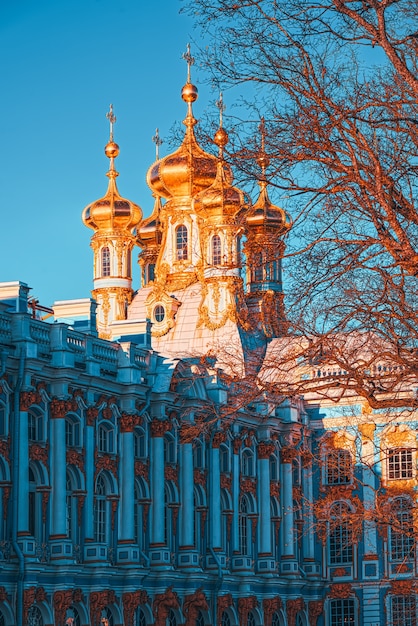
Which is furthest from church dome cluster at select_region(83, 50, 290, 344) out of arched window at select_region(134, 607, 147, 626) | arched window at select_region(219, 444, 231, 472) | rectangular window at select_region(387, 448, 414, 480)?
arched window at select_region(134, 607, 147, 626)

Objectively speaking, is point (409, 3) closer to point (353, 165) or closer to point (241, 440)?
point (353, 165)

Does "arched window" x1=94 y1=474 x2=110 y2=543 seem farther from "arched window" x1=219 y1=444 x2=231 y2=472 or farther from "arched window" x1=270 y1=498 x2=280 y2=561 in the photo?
"arched window" x1=270 y1=498 x2=280 y2=561

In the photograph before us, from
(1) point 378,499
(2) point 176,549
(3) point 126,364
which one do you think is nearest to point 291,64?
(1) point 378,499

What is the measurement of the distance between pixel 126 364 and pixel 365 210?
88.5 ft

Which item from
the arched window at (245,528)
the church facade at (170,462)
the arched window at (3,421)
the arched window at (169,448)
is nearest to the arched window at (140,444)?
the church facade at (170,462)

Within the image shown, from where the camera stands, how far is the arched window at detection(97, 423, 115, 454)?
145 feet

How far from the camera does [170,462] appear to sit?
47531 mm

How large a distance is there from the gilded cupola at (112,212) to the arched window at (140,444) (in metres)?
17.8

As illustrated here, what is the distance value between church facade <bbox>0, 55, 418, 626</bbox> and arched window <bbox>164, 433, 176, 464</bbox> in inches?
1.7

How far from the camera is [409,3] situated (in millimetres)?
18891

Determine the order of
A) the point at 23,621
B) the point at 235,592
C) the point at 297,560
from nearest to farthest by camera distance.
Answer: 1. the point at 23,621
2. the point at 235,592
3. the point at 297,560

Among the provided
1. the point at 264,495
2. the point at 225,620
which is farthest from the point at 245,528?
the point at 225,620

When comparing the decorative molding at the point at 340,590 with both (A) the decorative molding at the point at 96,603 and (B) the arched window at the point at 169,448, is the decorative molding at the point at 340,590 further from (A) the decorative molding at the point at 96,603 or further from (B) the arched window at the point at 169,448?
(A) the decorative molding at the point at 96,603

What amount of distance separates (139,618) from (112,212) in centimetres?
2187
